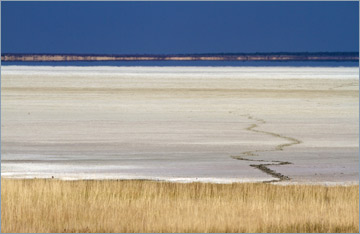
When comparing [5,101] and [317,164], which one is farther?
[5,101]

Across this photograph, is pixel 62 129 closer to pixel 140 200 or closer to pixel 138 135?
pixel 138 135

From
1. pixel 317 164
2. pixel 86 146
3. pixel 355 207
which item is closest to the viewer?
pixel 355 207

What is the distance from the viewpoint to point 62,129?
26531mm

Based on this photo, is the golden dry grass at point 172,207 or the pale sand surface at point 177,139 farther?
the pale sand surface at point 177,139

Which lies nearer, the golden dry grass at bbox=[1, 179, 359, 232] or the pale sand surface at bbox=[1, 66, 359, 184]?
the golden dry grass at bbox=[1, 179, 359, 232]

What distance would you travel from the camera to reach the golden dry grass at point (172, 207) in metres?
10.8

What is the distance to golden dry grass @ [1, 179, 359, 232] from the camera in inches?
426

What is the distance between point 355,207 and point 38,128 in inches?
614

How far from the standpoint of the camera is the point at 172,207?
1216 cm

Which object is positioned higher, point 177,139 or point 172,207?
point 172,207

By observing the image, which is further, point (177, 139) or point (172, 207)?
point (177, 139)

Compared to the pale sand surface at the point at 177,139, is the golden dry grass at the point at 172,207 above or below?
above

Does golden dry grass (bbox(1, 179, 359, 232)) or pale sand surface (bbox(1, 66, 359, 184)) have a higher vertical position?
golden dry grass (bbox(1, 179, 359, 232))

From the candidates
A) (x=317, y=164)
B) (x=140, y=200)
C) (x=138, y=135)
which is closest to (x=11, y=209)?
(x=140, y=200)
